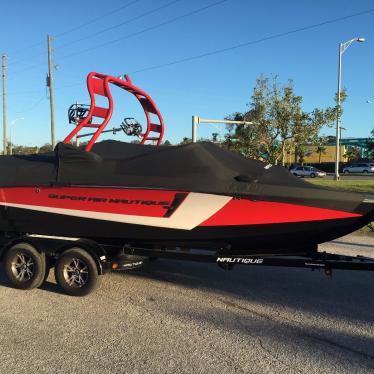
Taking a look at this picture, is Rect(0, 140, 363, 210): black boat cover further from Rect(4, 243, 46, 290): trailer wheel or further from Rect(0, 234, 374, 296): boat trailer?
Rect(4, 243, 46, 290): trailer wheel

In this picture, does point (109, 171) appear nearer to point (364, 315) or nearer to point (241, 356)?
point (241, 356)

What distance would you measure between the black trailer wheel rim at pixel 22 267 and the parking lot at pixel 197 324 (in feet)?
0.74

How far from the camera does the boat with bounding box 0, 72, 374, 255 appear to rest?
203 inches

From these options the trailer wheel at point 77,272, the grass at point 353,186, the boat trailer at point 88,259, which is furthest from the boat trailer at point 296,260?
the grass at point 353,186

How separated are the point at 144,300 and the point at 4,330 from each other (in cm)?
163

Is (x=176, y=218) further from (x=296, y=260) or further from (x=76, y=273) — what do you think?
(x=76, y=273)

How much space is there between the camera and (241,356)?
4.11m

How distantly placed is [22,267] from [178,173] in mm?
2485

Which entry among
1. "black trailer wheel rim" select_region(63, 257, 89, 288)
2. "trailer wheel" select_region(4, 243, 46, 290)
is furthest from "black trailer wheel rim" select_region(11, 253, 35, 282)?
"black trailer wheel rim" select_region(63, 257, 89, 288)

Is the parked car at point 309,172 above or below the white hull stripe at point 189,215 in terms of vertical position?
below

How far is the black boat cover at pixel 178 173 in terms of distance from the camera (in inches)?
204

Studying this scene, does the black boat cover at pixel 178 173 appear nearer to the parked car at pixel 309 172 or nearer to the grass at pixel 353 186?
the grass at pixel 353 186

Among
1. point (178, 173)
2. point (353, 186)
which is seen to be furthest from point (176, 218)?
point (353, 186)

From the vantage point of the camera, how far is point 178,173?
558 cm
